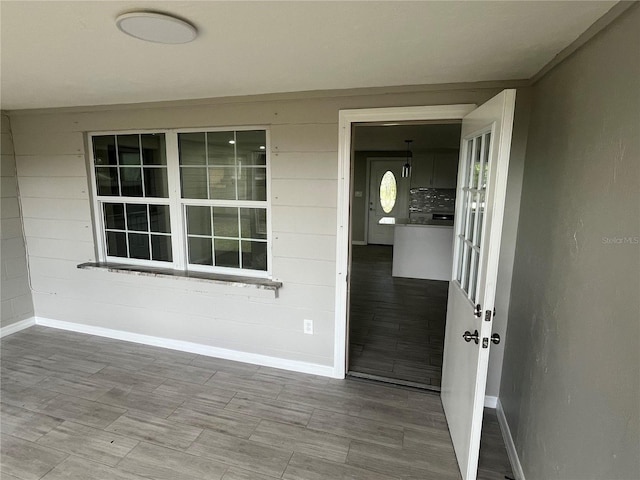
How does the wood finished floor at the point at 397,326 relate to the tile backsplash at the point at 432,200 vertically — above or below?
below

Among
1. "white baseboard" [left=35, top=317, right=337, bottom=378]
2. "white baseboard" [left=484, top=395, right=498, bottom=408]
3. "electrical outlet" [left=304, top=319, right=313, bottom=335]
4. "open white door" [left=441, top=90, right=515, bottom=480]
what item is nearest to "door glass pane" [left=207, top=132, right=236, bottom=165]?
"electrical outlet" [left=304, top=319, right=313, bottom=335]

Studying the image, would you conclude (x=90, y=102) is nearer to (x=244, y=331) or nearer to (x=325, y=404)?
(x=244, y=331)

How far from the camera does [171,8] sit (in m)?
1.28

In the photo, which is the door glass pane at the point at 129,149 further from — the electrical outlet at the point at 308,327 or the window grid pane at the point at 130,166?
the electrical outlet at the point at 308,327

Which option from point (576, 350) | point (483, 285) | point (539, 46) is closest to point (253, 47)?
point (539, 46)

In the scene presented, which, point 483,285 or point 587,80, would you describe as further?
point 483,285

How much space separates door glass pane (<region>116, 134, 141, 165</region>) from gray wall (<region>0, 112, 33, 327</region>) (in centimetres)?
118

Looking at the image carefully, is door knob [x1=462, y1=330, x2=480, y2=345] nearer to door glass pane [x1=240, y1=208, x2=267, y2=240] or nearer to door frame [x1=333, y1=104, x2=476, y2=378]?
door frame [x1=333, y1=104, x2=476, y2=378]

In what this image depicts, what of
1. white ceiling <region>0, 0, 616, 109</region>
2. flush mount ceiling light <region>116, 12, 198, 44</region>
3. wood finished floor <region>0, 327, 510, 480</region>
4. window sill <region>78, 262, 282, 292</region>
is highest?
white ceiling <region>0, 0, 616, 109</region>

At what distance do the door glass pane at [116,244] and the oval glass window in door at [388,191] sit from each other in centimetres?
600

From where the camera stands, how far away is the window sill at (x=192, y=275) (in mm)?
2930

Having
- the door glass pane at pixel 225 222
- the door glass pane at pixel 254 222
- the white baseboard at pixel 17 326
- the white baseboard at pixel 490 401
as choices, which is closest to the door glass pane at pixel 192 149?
the door glass pane at pixel 225 222

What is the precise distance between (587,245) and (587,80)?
677 millimetres

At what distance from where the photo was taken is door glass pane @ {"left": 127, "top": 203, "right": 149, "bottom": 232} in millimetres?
3338
